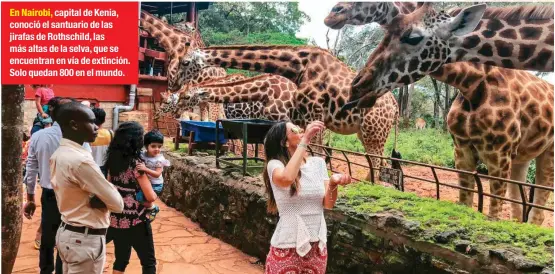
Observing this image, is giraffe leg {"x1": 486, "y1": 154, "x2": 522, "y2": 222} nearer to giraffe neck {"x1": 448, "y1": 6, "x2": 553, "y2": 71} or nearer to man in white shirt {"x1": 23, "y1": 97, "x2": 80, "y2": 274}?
giraffe neck {"x1": 448, "y1": 6, "x2": 553, "y2": 71}

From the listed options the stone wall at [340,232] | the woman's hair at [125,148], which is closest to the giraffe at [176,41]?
the stone wall at [340,232]

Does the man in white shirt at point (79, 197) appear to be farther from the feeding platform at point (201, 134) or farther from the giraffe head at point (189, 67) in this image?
the feeding platform at point (201, 134)

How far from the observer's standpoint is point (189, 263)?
4496mm

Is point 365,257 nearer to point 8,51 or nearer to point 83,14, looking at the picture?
point 83,14

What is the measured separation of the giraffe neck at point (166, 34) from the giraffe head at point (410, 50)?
4.43m

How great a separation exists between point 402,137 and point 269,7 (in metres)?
3.70

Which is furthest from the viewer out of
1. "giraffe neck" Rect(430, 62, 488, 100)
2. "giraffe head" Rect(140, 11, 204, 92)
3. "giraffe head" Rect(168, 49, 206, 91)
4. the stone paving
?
"giraffe head" Rect(140, 11, 204, 92)

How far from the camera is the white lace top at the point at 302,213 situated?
2234mm

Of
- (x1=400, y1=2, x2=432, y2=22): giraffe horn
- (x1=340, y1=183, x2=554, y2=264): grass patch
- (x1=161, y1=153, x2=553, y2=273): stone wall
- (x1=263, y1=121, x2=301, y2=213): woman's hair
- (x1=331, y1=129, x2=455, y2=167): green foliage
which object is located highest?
(x1=400, y1=2, x2=432, y2=22): giraffe horn

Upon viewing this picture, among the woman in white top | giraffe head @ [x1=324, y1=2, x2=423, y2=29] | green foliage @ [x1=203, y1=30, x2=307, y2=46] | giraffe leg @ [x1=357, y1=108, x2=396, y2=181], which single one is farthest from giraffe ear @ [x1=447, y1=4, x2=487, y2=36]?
green foliage @ [x1=203, y1=30, x2=307, y2=46]

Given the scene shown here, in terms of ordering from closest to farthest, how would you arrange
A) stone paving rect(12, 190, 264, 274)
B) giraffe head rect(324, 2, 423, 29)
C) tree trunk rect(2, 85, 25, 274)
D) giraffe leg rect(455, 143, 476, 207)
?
tree trunk rect(2, 85, 25, 274) < giraffe leg rect(455, 143, 476, 207) < giraffe head rect(324, 2, 423, 29) < stone paving rect(12, 190, 264, 274)

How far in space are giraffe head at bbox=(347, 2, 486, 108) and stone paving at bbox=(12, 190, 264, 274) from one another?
196cm

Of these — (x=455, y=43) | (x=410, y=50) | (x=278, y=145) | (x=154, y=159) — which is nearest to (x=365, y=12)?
(x=410, y=50)

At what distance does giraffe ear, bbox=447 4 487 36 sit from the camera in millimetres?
3408
